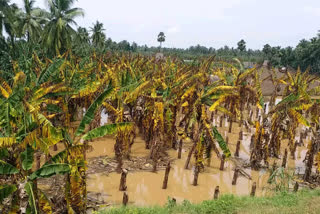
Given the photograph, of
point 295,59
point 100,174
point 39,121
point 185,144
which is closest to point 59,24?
point 185,144

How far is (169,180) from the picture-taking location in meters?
10.9

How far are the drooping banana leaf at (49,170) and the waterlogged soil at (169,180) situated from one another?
3.41m

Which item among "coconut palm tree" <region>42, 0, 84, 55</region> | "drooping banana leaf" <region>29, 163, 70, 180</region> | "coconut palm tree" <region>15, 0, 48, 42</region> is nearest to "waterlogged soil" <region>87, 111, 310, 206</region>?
"drooping banana leaf" <region>29, 163, 70, 180</region>

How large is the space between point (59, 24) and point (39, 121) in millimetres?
19087

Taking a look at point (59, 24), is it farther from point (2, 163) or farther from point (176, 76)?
point (2, 163)

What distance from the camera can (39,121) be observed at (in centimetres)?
611

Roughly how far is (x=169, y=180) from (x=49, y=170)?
5938 millimetres

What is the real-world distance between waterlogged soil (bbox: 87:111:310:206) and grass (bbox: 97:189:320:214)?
146 cm

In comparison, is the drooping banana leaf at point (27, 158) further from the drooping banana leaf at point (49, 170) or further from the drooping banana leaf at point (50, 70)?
the drooping banana leaf at point (50, 70)

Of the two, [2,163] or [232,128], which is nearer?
[2,163]

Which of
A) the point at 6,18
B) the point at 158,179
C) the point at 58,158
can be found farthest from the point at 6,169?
the point at 6,18

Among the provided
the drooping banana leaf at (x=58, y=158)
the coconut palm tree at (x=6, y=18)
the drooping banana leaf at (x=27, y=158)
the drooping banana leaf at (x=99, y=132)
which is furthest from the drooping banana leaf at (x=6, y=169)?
the coconut palm tree at (x=6, y=18)

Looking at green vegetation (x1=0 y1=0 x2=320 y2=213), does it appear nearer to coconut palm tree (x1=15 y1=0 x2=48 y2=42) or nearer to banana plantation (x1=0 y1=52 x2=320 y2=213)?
banana plantation (x1=0 y1=52 x2=320 y2=213)

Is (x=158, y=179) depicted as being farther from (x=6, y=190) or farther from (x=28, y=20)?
(x=28, y=20)
